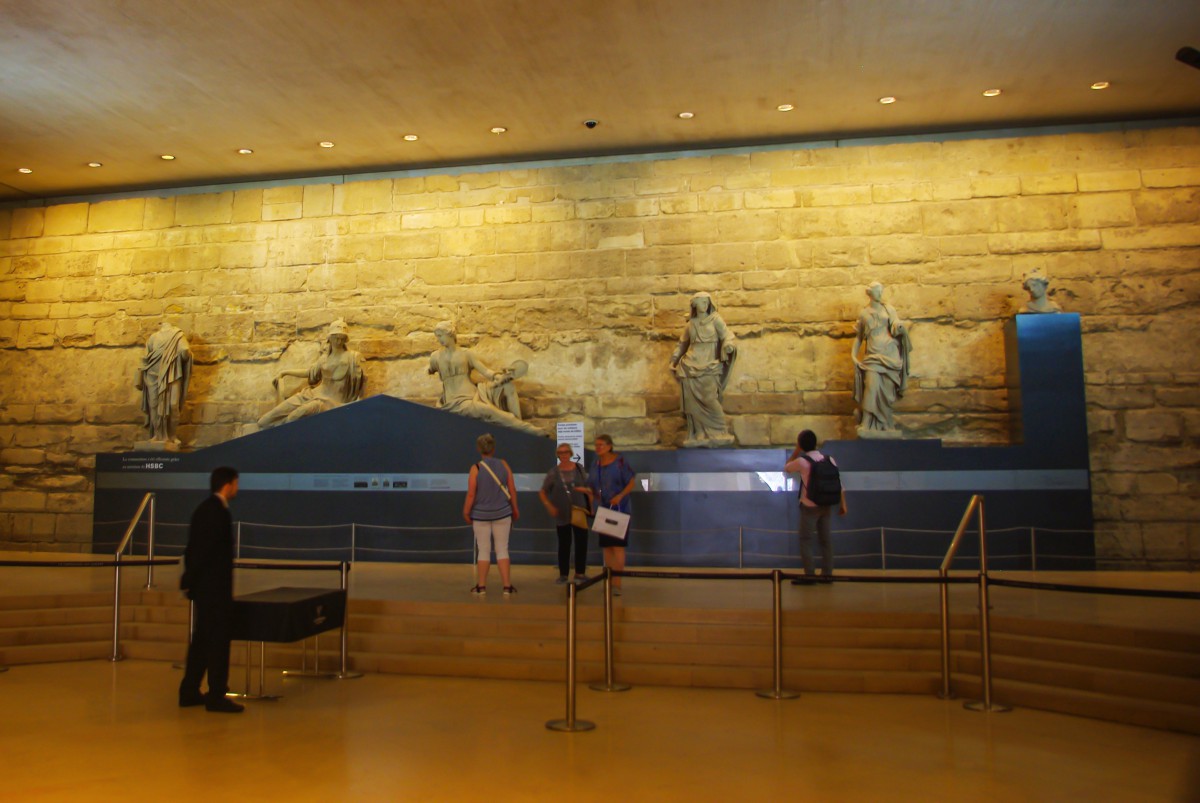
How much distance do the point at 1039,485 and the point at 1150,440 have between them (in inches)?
85.9

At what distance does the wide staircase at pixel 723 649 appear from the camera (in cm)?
550

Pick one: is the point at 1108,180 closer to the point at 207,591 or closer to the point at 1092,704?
the point at 1092,704

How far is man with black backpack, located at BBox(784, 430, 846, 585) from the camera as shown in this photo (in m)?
7.86

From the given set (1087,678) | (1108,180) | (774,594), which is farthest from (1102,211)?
(774,594)

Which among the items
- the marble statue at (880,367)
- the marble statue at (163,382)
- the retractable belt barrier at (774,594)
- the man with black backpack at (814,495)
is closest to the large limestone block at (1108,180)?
the marble statue at (880,367)

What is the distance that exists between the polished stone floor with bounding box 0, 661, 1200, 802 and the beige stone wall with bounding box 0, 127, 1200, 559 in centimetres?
718

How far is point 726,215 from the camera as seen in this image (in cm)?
1283

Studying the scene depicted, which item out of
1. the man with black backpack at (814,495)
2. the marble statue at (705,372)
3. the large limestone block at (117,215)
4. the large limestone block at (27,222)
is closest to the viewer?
the man with black backpack at (814,495)

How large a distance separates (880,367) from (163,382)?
9.80 meters

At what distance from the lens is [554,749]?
4664mm

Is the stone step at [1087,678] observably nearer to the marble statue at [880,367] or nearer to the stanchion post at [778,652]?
the stanchion post at [778,652]

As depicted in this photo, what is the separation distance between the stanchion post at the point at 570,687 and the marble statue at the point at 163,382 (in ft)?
32.2

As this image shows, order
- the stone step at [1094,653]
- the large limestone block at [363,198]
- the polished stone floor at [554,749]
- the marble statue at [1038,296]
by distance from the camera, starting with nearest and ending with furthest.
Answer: the polished stone floor at [554,749], the stone step at [1094,653], the marble statue at [1038,296], the large limestone block at [363,198]

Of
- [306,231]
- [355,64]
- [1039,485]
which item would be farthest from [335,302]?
[1039,485]
